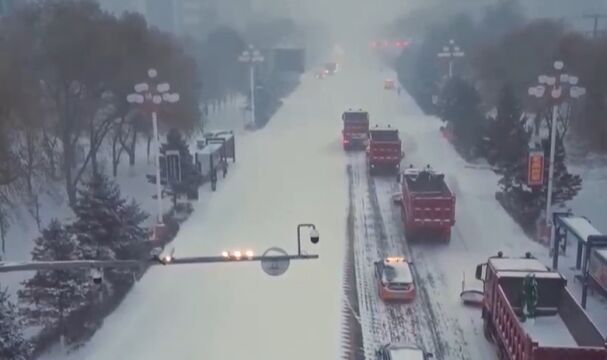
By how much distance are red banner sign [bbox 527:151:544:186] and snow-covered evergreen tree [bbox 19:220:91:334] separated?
1816 centimetres

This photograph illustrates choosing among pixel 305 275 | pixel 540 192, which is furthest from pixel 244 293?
pixel 540 192

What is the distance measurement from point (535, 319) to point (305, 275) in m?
9.69

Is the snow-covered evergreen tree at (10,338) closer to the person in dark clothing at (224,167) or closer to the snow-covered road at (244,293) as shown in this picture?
the snow-covered road at (244,293)

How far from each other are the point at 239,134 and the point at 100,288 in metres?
38.7

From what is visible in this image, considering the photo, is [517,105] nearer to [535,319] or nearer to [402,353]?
[535,319]

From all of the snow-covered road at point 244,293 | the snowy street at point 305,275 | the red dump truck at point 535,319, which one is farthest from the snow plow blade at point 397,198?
the red dump truck at point 535,319

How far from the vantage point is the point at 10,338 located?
16.9 m

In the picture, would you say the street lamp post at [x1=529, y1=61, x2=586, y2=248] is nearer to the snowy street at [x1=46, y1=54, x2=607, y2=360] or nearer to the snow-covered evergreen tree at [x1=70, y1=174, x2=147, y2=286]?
the snowy street at [x1=46, y1=54, x2=607, y2=360]

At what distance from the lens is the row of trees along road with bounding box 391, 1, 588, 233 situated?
31.5 m

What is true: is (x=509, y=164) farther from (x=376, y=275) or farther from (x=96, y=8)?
(x=96, y=8)

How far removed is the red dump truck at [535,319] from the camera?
15.0 metres

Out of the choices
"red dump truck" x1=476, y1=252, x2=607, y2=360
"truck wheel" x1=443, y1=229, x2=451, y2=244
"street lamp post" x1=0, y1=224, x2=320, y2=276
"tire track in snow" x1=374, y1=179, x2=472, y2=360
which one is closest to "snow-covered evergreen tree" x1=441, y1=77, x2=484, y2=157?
"tire track in snow" x1=374, y1=179, x2=472, y2=360

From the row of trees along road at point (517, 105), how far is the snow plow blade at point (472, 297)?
8.46 meters

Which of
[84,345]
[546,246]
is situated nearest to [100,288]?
[84,345]
